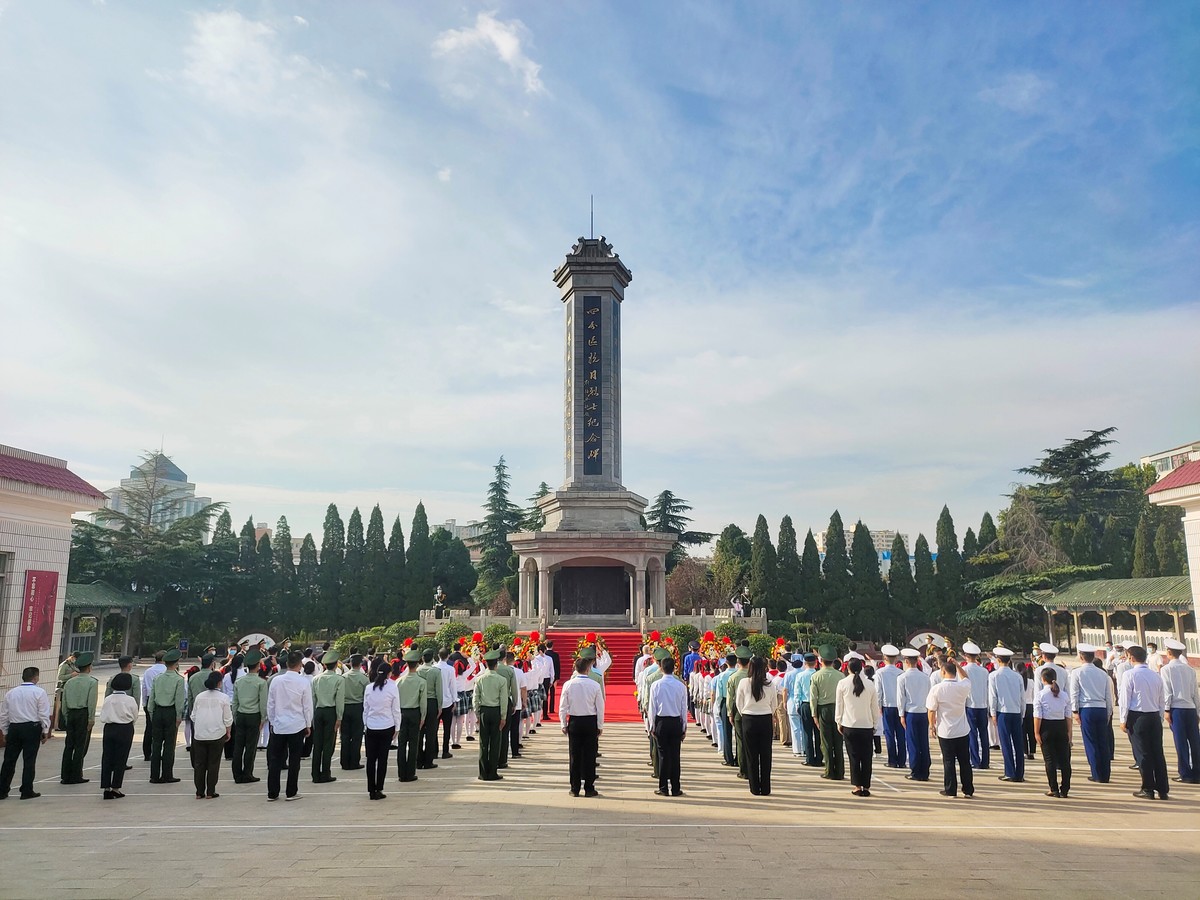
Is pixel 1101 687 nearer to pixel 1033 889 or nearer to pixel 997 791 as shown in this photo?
pixel 997 791

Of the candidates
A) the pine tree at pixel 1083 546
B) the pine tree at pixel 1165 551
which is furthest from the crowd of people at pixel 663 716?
the pine tree at pixel 1083 546

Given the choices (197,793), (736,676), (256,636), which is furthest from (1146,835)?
(256,636)

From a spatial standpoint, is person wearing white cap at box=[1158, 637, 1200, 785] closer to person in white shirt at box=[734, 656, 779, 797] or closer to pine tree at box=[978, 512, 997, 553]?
person in white shirt at box=[734, 656, 779, 797]

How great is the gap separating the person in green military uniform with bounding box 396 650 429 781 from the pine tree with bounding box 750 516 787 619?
32375mm

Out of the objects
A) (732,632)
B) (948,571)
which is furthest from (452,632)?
(948,571)

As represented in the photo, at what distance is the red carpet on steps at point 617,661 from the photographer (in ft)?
59.9

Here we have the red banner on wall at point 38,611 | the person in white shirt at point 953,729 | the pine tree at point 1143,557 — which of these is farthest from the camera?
the pine tree at point 1143,557

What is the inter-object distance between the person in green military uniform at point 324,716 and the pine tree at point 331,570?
34.4 m

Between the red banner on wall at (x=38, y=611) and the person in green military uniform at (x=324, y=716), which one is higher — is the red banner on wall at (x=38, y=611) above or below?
above

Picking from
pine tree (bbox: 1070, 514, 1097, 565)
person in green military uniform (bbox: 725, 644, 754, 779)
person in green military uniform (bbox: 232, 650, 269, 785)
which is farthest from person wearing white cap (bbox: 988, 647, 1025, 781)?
pine tree (bbox: 1070, 514, 1097, 565)

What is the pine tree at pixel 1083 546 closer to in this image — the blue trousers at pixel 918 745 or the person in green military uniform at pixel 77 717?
the blue trousers at pixel 918 745

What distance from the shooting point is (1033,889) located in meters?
5.54

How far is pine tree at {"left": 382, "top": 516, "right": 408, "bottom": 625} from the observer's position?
42250 mm

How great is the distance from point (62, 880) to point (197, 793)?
3.30 meters
